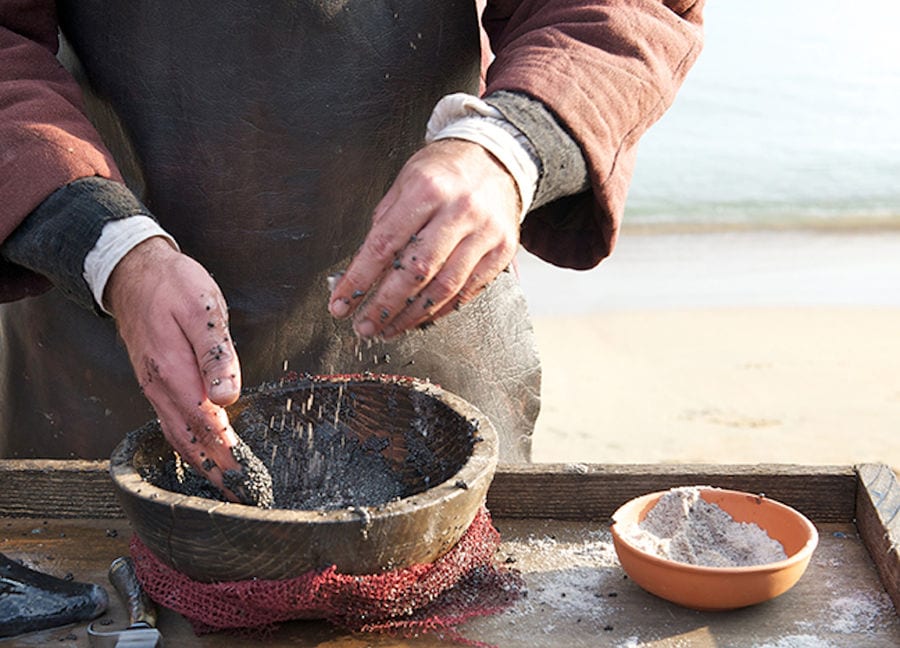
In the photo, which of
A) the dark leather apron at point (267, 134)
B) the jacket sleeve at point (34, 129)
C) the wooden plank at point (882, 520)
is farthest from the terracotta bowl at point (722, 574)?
the jacket sleeve at point (34, 129)

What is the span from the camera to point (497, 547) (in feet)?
5.84

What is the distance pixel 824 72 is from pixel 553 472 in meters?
11.2

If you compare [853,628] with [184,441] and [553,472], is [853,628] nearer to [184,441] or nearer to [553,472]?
[553,472]

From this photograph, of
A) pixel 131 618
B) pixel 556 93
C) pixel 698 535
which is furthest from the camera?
pixel 556 93

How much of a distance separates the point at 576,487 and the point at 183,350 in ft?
2.10

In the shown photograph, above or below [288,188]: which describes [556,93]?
above

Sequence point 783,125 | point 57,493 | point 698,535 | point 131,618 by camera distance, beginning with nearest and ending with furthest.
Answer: point 131,618
point 698,535
point 57,493
point 783,125

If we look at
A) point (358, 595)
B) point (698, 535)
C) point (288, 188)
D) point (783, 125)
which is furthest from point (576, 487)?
point (783, 125)

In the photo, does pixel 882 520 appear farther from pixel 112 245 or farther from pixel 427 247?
pixel 112 245

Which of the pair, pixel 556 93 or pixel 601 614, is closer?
pixel 601 614

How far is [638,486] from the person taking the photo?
6.12ft

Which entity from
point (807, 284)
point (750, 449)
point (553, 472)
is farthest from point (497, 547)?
point (807, 284)

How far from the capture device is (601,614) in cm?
160

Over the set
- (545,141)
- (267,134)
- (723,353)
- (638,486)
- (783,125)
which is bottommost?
(783,125)
